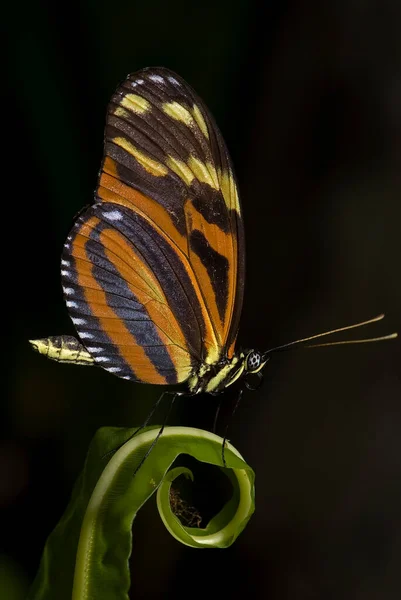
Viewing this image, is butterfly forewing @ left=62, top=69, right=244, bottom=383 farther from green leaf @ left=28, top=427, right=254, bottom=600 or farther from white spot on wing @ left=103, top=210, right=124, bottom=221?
green leaf @ left=28, top=427, right=254, bottom=600

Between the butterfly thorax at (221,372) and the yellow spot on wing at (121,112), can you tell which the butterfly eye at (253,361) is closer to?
the butterfly thorax at (221,372)

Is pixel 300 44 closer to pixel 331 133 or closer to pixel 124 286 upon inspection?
pixel 331 133

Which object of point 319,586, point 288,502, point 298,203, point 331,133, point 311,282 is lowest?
point 319,586

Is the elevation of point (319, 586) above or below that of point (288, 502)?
below

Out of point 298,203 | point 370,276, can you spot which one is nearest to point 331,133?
point 298,203

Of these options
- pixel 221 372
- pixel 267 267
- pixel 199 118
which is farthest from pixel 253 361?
pixel 267 267
